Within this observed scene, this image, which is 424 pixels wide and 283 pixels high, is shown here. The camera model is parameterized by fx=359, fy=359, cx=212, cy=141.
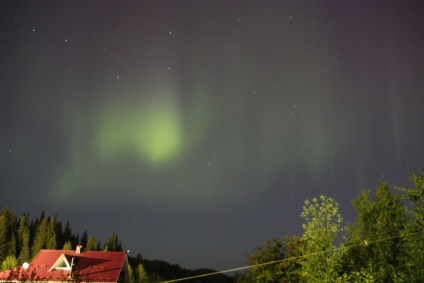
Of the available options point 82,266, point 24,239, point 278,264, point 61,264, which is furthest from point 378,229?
point 24,239

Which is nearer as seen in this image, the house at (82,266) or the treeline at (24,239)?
the house at (82,266)

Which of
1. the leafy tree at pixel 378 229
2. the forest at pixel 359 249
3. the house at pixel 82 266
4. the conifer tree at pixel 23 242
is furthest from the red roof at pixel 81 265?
the conifer tree at pixel 23 242

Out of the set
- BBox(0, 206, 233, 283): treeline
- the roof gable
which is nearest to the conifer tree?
BBox(0, 206, 233, 283): treeline

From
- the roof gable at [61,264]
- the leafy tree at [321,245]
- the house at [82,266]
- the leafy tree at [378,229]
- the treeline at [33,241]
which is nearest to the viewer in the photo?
the leafy tree at [321,245]

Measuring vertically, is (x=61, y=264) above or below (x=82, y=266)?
above

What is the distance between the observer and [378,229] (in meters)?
32.3

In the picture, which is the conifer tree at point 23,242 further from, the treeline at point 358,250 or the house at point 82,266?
the treeline at point 358,250

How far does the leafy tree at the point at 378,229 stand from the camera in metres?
30.0

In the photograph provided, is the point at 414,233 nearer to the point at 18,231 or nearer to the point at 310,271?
the point at 310,271

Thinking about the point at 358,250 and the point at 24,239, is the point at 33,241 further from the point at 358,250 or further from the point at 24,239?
the point at 358,250

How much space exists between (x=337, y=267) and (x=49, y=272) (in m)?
30.6

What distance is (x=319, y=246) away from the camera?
63.7ft

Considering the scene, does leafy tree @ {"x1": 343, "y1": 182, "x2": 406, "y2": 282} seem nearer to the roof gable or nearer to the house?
the house

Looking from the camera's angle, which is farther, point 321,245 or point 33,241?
point 33,241
